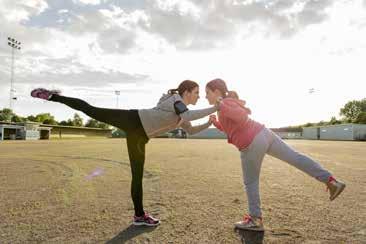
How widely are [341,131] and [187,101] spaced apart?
269 ft

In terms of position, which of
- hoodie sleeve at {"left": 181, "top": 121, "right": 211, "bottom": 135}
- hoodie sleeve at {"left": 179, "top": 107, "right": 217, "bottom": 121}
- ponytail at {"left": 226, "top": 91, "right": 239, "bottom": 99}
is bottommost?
hoodie sleeve at {"left": 181, "top": 121, "right": 211, "bottom": 135}

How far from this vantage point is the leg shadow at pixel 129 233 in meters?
3.80

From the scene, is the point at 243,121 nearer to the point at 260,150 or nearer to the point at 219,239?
the point at 260,150

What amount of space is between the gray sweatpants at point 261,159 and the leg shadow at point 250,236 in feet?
0.75

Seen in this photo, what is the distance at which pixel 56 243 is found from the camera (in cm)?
368

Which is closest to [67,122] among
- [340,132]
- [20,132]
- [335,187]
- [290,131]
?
[20,132]

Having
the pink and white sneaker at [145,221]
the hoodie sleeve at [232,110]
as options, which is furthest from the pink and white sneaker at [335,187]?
the pink and white sneaker at [145,221]

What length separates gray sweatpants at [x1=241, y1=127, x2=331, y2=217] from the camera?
4191mm

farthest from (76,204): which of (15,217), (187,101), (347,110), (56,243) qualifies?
(347,110)

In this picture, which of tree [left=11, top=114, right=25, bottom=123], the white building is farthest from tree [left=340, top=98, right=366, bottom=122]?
tree [left=11, top=114, right=25, bottom=123]

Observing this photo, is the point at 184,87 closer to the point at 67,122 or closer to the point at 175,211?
the point at 175,211

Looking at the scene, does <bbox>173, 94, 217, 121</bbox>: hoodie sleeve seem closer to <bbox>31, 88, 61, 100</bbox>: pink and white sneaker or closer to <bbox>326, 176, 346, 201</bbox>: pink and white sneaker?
<bbox>326, 176, 346, 201</bbox>: pink and white sneaker

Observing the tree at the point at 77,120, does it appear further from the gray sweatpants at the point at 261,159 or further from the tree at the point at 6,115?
the gray sweatpants at the point at 261,159

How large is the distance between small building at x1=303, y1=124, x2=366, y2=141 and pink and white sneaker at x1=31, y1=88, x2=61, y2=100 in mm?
77063
